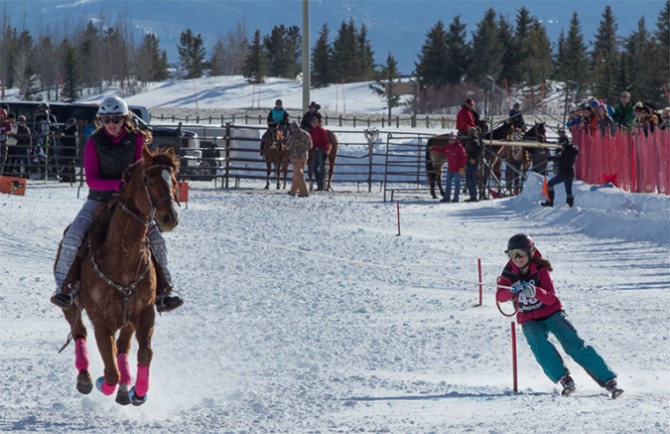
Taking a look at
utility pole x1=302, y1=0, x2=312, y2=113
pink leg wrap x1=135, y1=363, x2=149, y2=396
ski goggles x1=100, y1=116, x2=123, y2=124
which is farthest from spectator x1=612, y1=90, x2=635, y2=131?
pink leg wrap x1=135, y1=363, x2=149, y2=396

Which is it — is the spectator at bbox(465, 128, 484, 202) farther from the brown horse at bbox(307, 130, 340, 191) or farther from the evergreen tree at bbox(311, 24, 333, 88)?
the evergreen tree at bbox(311, 24, 333, 88)

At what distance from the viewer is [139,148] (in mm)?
8484

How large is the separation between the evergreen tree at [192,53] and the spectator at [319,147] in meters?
113

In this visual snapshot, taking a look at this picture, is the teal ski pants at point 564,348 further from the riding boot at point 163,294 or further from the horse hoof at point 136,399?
the horse hoof at point 136,399

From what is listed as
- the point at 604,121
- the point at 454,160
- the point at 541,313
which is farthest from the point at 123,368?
the point at 454,160

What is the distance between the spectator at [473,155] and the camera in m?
28.2

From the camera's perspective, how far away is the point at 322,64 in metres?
118

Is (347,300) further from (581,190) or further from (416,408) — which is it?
(581,190)

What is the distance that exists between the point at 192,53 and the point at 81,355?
138263mm

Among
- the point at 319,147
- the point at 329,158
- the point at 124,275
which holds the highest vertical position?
the point at 319,147

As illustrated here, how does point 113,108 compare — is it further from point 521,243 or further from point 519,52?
point 519,52

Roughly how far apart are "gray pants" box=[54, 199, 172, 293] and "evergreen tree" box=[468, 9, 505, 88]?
8360 cm

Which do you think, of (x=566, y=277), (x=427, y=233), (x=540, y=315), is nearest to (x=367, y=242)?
(x=427, y=233)

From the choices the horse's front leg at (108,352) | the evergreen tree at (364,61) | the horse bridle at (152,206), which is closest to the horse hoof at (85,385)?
the horse's front leg at (108,352)
